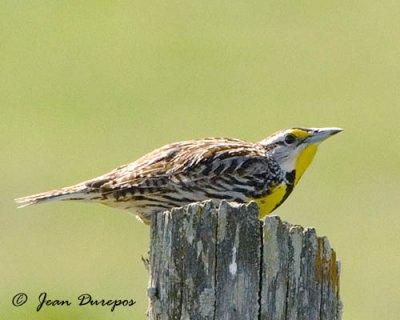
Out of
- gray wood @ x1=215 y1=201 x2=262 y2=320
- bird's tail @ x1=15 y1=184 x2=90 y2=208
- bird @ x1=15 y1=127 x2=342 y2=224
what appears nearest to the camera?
gray wood @ x1=215 y1=201 x2=262 y2=320

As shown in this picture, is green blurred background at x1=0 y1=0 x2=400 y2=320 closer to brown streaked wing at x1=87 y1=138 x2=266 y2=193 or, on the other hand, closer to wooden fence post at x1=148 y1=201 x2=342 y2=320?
brown streaked wing at x1=87 y1=138 x2=266 y2=193

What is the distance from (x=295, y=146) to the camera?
859 centimetres

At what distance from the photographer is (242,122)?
872 inches

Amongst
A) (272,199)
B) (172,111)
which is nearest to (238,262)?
(272,199)

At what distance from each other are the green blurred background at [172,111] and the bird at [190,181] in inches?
172

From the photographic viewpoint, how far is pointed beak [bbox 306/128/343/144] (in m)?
8.44

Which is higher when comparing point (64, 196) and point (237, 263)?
point (64, 196)

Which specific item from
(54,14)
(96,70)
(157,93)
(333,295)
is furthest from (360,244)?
(54,14)

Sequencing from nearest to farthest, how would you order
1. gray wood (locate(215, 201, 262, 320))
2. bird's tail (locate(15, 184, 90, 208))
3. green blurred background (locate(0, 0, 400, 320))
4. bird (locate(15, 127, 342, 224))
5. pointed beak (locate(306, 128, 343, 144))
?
gray wood (locate(215, 201, 262, 320))
bird (locate(15, 127, 342, 224))
bird's tail (locate(15, 184, 90, 208))
pointed beak (locate(306, 128, 343, 144))
green blurred background (locate(0, 0, 400, 320))

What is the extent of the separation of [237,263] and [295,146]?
365cm

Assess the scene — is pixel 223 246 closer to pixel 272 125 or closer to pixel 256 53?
pixel 272 125

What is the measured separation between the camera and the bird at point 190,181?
7.94m

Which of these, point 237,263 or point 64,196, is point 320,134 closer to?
point 64,196

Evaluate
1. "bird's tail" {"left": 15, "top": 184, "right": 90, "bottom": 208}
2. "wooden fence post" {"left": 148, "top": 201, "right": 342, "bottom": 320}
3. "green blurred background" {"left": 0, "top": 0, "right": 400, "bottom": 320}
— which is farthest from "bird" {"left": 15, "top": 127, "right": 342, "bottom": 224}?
"green blurred background" {"left": 0, "top": 0, "right": 400, "bottom": 320}
